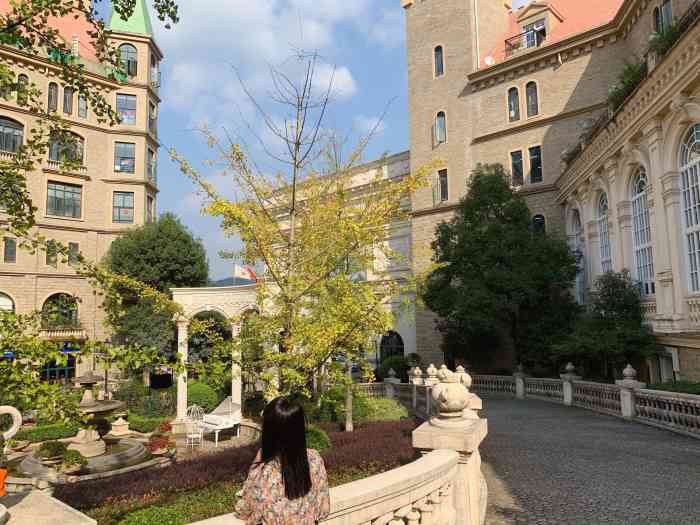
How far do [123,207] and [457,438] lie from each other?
36263 mm

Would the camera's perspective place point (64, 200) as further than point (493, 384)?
Yes

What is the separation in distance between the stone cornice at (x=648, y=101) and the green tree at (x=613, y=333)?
5035 millimetres

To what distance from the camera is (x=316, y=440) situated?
29.7ft

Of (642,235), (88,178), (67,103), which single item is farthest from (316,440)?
(67,103)

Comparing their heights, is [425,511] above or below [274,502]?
below

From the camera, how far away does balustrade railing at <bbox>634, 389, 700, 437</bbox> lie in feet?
38.4

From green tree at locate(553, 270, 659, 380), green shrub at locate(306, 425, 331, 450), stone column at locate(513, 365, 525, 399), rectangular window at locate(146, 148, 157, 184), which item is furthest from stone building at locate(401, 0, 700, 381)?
rectangular window at locate(146, 148, 157, 184)

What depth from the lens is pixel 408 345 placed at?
31.2 meters

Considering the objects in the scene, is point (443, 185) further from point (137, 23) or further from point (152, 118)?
point (137, 23)

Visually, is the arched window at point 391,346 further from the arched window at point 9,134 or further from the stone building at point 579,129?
the arched window at point 9,134

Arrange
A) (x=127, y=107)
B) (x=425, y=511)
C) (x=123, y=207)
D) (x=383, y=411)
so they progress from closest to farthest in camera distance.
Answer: (x=425, y=511)
(x=383, y=411)
(x=123, y=207)
(x=127, y=107)

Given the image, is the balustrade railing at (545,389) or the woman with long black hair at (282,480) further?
the balustrade railing at (545,389)

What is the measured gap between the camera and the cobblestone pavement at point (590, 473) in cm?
682

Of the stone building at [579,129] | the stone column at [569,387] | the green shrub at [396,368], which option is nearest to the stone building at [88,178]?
the green shrub at [396,368]
